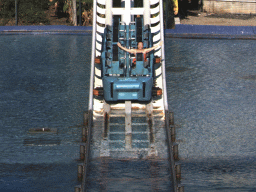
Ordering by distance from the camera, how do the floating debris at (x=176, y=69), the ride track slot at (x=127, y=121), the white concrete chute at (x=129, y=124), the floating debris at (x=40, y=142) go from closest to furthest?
the ride track slot at (x=127, y=121) → the white concrete chute at (x=129, y=124) → the floating debris at (x=40, y=142) → the floating debris at (x=176, y=69)

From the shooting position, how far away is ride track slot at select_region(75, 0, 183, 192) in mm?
16703

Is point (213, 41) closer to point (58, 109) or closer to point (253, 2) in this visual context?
point (253, 2)

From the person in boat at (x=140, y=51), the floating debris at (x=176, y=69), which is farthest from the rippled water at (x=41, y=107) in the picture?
the floating debris at (x=176, y=69)

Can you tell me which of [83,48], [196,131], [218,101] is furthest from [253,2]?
[196,131]

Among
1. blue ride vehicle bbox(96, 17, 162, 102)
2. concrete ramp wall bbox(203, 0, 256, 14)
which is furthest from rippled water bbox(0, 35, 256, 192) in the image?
concrete ramp wall bbox(203, 0, 256, 14)

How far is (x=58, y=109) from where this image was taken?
22.7 metres

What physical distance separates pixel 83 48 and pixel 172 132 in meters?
13.2

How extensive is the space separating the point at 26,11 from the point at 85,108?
54.9 feet

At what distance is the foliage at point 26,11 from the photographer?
3759 cm

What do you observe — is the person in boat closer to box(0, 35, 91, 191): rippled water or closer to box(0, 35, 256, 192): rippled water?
box(0, 35, 256, 192): rippled water

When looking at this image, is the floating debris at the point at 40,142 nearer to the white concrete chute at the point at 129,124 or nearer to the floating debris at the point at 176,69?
the white concrete chute at the point at 129,124

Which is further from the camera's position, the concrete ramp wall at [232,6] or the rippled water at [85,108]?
the concrete ramp wall at [232,6]

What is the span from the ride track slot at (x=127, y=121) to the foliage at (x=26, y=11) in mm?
12782

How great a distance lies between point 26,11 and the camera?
3750cm
